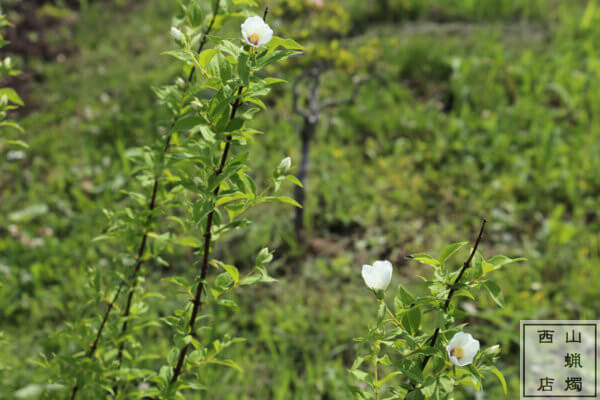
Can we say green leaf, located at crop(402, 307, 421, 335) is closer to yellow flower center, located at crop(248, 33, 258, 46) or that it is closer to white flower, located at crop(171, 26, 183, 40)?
yellow flower center, located at crop(248, 33, 258, 46)

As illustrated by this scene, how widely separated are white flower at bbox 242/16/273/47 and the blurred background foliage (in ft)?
2.64

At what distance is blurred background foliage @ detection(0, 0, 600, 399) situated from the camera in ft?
8.32

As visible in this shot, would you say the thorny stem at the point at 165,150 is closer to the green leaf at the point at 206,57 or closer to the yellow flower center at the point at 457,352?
the green leaf at the point at 206,57

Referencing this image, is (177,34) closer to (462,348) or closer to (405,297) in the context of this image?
(405,297)

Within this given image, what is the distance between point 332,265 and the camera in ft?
9.61

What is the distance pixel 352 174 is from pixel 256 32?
8.85 ft

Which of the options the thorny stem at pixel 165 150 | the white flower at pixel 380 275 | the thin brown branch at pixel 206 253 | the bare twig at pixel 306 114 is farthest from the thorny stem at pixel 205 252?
the bare twig at pixel 306 114

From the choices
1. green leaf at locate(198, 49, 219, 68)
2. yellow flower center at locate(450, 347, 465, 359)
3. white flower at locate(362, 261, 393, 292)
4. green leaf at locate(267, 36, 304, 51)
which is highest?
green leaf at locate(267, 36, 304, 51)

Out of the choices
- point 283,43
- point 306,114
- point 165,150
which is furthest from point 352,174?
point 283,43

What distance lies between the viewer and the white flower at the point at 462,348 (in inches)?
33.3

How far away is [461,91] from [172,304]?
9.92ft

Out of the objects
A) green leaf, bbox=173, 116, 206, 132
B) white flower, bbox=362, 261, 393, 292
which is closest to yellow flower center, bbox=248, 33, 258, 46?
green leaf, bbox=173, 116, 206, 132

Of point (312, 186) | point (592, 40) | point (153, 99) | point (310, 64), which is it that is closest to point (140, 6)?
point (153, 99)

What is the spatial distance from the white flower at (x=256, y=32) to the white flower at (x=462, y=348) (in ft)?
2.20
